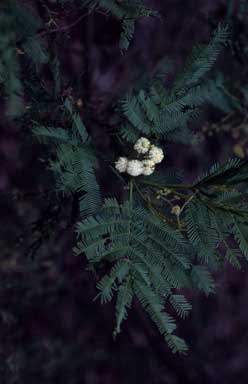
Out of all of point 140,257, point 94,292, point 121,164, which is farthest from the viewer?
point 94,292

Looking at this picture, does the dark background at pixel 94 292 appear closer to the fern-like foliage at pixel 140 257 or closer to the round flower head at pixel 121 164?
the round flower head at pixel 121 164

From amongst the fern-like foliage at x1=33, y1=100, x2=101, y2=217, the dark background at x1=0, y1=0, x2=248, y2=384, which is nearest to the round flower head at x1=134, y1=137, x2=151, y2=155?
the fern-like foliage at x1=33, y1=100, x2=101, y2=217

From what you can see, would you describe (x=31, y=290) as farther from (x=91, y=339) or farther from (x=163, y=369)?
(x=163, y=369)

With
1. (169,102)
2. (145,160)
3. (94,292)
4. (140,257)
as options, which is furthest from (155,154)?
(94,292)

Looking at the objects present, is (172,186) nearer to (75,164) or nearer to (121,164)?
(121,164)

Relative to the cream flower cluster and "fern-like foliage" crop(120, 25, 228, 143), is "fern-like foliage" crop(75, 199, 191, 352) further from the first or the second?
"fern-like foliage" crop(120, 25, 228, 143)

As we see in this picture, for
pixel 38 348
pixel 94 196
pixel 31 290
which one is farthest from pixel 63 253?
pixel 94 196

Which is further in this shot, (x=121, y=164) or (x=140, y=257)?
(x=121, y=164)
